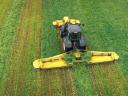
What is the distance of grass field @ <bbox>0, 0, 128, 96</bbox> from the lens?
13.8 metres

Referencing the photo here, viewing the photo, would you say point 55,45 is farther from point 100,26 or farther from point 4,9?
point 4,9

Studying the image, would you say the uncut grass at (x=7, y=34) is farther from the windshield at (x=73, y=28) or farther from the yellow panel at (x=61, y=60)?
the windshield at (x=73, y=28)

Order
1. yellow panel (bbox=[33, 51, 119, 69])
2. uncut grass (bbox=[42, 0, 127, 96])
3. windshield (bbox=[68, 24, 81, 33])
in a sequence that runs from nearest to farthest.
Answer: yellow panel (bbox=[33, 51, 119, 69])
windshield (bbox=[68, 24, 81, 33])
uncut grass (bbox=[42, 0, 127, 96])

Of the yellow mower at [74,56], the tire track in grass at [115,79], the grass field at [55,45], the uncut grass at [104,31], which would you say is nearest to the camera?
the tire track in grass at [115,79]

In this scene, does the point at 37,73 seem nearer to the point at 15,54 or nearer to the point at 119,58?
the point at 15,54

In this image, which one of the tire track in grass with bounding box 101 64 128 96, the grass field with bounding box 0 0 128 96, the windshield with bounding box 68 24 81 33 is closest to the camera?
the tire track in grass with bounding box 101 64 128 96

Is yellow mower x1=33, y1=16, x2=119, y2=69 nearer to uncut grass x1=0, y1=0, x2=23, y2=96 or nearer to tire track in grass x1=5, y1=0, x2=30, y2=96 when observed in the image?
tire track in grass x1=5, y1=0, x2=30, y2=96

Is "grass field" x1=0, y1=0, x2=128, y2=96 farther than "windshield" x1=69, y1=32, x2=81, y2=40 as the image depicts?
No

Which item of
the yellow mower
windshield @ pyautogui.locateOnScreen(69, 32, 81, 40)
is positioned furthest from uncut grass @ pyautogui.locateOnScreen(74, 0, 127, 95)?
windshield @ pyautogui.locateOnScreen(69, 32, 81, 40)

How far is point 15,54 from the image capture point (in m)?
16.6

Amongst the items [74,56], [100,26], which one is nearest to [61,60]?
[74,56]

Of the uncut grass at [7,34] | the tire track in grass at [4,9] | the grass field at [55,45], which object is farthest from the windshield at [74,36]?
the tire track in grass at [4,9]

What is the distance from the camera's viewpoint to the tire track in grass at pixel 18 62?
13765 millimetres

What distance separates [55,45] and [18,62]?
2547 mm
